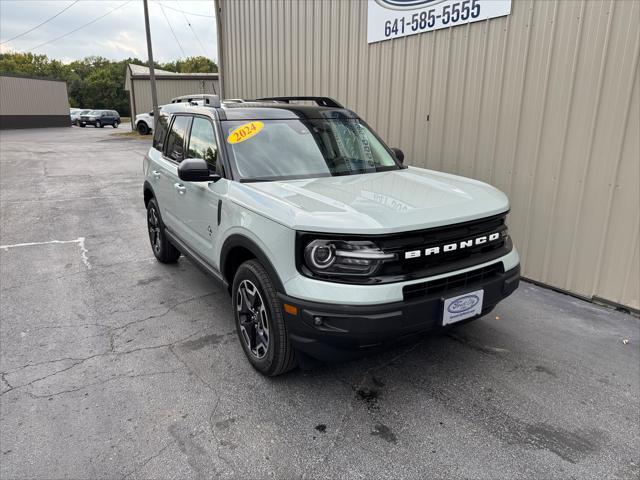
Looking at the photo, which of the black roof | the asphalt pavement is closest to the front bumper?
the asphalt pavement

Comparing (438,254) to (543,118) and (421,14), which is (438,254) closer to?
(543,118)

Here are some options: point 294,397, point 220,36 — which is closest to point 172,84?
point 220,36

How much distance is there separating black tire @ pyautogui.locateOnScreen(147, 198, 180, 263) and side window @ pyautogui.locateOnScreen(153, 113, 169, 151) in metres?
0.64

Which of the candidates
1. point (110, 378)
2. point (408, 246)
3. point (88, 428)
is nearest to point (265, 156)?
point (408, 246)

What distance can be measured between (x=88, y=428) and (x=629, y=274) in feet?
15.0

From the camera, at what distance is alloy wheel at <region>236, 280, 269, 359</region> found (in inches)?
121

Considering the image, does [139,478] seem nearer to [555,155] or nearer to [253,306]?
[253,306]

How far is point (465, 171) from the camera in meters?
5.60

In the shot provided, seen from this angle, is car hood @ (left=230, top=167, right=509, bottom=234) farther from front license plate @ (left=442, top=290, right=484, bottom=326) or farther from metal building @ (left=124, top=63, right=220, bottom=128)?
metal building @ (left=124, top=63, right=220, bottom=128)

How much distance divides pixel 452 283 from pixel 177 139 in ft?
10.5

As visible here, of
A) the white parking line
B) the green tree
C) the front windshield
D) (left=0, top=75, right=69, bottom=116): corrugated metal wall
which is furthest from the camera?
the green tree

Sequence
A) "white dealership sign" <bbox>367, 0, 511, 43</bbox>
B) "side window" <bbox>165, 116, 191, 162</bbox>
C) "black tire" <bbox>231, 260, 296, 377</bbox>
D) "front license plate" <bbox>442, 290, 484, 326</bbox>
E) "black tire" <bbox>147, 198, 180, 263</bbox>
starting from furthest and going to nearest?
"black tire" <bbox>147, 198, 180, 263</bbox>, "white dealership sign" <bbox>367, 0, 511, 43</bbox>, "side window" <bbox>165, 116, 191, 162</bbox>, "black tire" <bbox>231, 260, 296, 377</bbox>, "front license plate" <bbox>442, 290, 484, 326</bbox>

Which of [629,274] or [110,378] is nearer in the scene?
[110,378]

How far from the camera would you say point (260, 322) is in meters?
3.12
